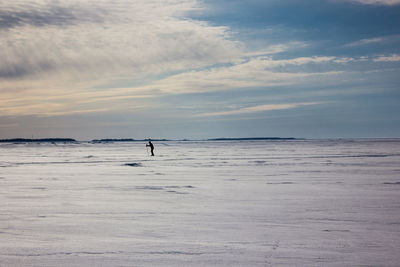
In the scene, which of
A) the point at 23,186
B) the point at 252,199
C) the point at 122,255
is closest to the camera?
the point at 122,255

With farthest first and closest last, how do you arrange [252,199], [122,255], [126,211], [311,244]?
[252,199] → [126,211] → [311,244] → [122,255]

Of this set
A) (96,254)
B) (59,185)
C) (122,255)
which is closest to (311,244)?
(122,255)

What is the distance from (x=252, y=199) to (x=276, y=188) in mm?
2305

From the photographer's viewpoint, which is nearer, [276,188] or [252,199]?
[252,199]

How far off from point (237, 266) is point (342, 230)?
2576mm

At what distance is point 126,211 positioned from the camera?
825 centimetres

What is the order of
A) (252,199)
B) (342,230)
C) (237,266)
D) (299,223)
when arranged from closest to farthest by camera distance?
(237,266) < (342,230) < (299,223) < (252,199)

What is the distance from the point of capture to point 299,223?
22.8ft

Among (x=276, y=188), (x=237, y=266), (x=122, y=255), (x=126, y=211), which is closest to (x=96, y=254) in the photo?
(x=122, y=255)

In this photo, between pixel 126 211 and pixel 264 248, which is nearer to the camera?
pixel 264 248

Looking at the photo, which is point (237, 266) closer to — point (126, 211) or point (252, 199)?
point (126, 211)

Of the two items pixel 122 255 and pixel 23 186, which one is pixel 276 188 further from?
pixel 23 186

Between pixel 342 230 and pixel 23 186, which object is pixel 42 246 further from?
pixel 23 186

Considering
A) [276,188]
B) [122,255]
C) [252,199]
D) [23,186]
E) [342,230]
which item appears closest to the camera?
[122,255]
